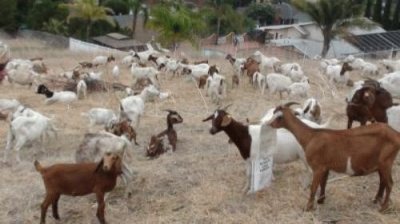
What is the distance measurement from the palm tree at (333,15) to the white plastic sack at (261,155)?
23796 millimetres

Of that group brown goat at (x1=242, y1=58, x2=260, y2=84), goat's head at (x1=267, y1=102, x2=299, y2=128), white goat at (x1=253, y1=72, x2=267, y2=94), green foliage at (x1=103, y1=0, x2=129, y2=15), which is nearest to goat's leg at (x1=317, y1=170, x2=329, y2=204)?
goat's head at (x1=267, y1=102, x2=299, y2=128)

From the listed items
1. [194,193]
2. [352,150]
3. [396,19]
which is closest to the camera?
[352,150]

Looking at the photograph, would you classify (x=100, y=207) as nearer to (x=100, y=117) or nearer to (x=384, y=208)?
(x=384, y=208)

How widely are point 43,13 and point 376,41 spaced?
2118cm

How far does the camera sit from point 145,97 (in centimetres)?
1448

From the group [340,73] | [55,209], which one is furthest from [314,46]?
[55,209]

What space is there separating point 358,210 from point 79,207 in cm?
341

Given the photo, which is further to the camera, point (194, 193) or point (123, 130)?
point (123, 130)

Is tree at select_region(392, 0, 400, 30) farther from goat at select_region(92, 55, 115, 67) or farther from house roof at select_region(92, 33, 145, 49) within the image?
goat at select_region(92, 55, 115, 67)

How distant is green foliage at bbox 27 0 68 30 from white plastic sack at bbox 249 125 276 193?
110ft

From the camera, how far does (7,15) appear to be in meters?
37.1

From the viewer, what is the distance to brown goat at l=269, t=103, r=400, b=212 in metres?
6.93

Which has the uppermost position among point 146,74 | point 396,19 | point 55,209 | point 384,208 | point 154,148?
point 396,19

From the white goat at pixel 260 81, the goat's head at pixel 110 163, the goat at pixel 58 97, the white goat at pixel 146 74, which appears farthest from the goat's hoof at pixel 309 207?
the white goat at pixel 146 74
